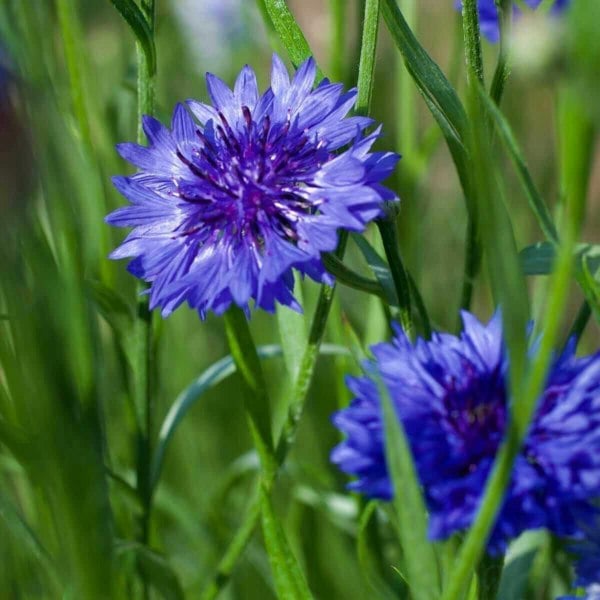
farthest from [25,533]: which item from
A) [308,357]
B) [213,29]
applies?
[213,29]

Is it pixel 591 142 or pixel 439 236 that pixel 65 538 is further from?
pixel 439 236

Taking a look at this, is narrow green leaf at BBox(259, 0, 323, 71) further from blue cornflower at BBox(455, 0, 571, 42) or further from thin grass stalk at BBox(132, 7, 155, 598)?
blue cornflower at BBox(455, 0, 571, 42)

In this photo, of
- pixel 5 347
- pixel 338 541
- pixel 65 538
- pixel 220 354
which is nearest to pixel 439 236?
pixel 220 354

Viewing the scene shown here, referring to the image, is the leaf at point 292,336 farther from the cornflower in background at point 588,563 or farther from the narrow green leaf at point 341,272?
the cornflower in background at point 588,563

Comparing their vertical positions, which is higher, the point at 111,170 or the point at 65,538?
the point at 111,170

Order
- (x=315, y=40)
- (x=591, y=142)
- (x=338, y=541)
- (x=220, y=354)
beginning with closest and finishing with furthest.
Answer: (x=591, y=142), (x=338, y=541), (x=220, y=354), (x=315, y=40)

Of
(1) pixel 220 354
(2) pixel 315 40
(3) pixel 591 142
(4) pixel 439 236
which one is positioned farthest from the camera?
(2) pixel 315 40

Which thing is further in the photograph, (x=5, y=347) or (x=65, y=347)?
(x=5, y=347)

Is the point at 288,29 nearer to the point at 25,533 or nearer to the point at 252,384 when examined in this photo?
the point at 252,384
